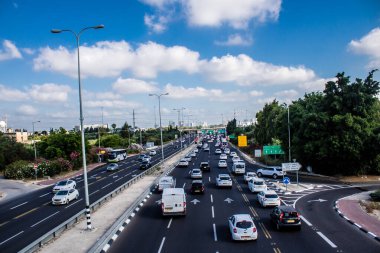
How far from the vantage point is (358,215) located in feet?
87.9

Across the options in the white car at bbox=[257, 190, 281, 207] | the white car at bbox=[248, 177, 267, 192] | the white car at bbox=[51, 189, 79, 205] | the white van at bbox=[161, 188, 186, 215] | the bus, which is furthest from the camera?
the bus

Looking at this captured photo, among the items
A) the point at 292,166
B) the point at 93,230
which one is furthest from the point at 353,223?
the point at 93,230

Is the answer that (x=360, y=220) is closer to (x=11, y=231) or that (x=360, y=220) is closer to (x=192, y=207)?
(x=192, y=207)

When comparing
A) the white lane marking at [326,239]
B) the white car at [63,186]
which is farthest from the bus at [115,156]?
the white lane marking at [326,239]

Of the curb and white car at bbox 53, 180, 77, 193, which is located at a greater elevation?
white car at bbox 53, 180, 77, 193

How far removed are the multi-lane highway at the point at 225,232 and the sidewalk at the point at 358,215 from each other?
731 mm

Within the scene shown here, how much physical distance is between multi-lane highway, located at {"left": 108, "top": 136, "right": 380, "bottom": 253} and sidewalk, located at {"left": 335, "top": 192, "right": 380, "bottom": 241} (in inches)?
28.8

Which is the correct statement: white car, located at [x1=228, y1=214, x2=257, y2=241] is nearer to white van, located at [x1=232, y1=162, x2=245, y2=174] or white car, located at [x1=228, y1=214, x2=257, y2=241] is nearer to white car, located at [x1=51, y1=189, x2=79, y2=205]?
white car, located at [x1=51, y1=189, x2=79, y2=205]

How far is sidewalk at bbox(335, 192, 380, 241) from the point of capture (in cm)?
2253

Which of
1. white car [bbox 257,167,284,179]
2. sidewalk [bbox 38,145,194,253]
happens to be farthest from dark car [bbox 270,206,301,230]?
white car [bbox 257,167,284,179]

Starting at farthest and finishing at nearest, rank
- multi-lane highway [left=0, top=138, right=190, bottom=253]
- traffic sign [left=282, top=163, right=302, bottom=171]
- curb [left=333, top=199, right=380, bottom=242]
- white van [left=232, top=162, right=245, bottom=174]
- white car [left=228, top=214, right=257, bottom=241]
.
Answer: white van [left=232, top=162, right=245, bottom=174] → traffic sign [left=282, top=163, right=302, bottom=171] → multi-lane highway [left=0, top=138, right=190, bottom=253] → curb [left=333, top=199, right=380, bottom=242] → white car [left=228, top=214, right=257, bottom=241]

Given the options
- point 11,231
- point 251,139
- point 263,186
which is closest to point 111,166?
point 263,186

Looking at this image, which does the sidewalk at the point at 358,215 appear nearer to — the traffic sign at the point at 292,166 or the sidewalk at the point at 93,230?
the traffic sign at the point at 292,166

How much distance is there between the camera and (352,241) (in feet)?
64.9
